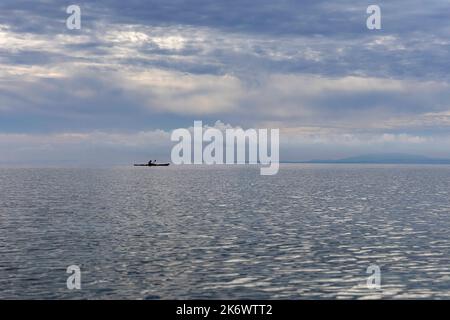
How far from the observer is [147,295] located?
3550cm

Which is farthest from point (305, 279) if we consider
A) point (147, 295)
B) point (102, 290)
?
point (102, 290)

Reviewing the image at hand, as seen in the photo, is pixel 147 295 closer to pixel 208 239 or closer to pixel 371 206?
pixel 208 239

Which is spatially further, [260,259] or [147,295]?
[260,259]

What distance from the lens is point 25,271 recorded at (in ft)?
136

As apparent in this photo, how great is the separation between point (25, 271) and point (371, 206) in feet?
Result: 242
